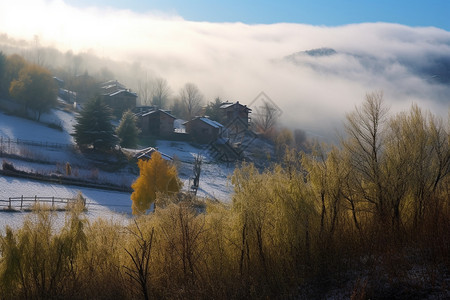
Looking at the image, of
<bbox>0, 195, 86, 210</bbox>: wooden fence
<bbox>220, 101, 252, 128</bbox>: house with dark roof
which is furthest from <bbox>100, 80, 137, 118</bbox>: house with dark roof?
<bbox>0, 195, 86, 210</bbox>: wooden fence

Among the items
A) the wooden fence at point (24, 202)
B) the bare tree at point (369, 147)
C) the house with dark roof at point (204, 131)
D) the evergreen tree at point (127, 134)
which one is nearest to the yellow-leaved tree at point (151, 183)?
the wooden fence at point (24, 202)

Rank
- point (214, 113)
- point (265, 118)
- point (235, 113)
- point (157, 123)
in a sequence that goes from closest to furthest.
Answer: point (157, 123) < point (235, 113) < point (214, 113) < point (265, 118)

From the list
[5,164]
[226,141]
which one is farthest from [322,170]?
[226,141]

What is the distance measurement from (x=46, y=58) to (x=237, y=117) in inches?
2723

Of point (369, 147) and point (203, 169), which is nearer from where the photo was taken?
point (369, 147)

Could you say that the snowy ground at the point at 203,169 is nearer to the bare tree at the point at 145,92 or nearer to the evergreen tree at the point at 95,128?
the evergreen tree at the point at 95,128

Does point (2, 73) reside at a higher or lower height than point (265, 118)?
higher

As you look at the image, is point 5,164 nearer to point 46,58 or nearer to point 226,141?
point 226,141

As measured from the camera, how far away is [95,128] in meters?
38.8

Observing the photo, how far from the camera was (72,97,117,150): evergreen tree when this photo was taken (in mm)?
38469

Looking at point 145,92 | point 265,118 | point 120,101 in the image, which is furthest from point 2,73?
point 145,92

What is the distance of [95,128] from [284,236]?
30514 mm

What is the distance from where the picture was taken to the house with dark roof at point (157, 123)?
5258cm

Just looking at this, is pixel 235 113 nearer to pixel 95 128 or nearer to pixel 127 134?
pixel 127 134
